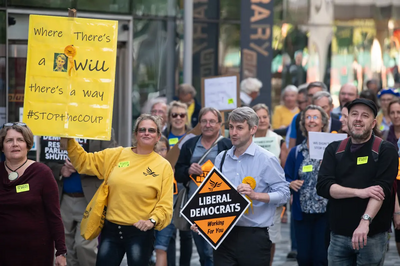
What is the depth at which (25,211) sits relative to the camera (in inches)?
249

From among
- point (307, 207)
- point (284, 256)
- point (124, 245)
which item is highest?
point (307, 207)

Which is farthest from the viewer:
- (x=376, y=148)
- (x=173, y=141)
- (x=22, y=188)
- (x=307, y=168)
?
(x=173, y=141)

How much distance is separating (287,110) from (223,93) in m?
3.14

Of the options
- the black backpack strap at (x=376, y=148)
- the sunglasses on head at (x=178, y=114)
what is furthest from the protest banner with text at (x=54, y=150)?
the black backpack strap at (x=376, y=148)

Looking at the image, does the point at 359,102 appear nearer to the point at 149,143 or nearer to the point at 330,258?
the point at 330,258

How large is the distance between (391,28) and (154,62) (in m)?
8.07

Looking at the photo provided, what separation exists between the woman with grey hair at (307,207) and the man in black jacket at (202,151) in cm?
84

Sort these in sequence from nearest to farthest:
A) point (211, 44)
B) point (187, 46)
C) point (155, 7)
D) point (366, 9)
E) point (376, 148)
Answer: point (376, 148) → point (187, 46) → point (155, 7) → point (211, 44) → point (366, 9)

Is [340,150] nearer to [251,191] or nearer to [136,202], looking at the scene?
[251,191]

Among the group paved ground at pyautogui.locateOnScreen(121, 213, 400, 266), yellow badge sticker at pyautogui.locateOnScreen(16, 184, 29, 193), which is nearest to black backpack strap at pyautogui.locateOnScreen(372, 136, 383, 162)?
yellow badge sticker at pyautogui.locateOnScreen(16, 184, 29, 193)

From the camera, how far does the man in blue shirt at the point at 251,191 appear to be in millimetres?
6320

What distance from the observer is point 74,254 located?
865 centimetres

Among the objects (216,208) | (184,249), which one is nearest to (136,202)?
(216,208)

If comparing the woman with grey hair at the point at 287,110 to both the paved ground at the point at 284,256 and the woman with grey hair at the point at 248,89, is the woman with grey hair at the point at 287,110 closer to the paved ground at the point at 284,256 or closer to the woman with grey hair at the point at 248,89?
the woman with grey hair at the point at 248,89
